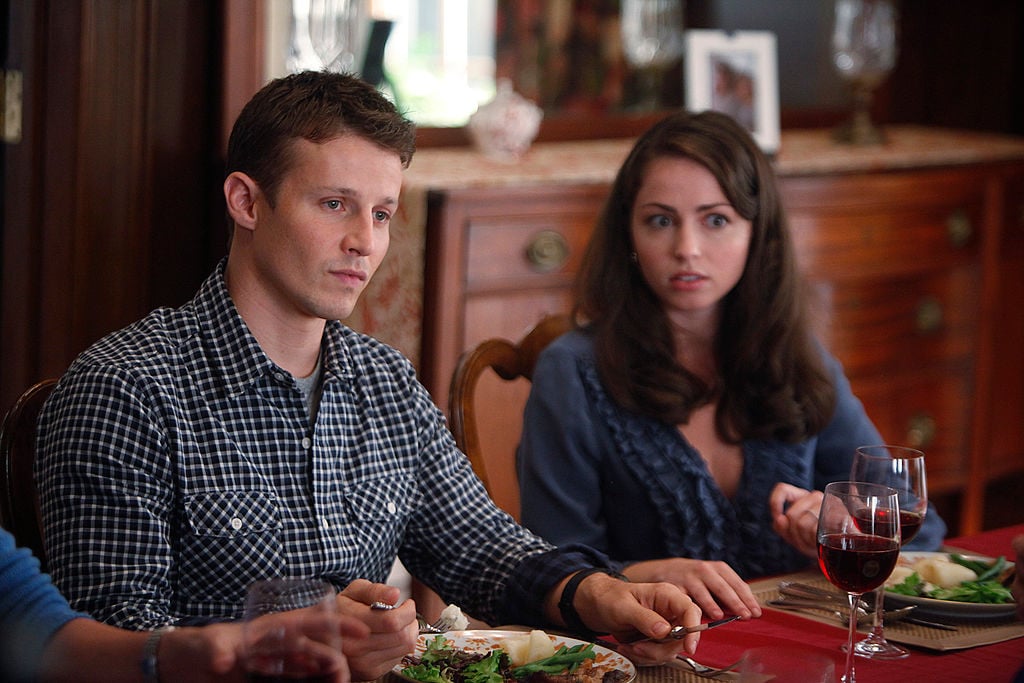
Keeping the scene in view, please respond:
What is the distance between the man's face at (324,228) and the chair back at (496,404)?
0.39 m

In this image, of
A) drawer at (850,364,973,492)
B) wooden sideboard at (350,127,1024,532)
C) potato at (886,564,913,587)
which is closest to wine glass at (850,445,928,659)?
potato at (886,564,913,587)

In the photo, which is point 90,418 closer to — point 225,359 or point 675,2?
point 225,359

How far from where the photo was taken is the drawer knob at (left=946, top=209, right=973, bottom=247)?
366cm

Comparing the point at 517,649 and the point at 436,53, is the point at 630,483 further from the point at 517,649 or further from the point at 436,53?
the point at 436,53

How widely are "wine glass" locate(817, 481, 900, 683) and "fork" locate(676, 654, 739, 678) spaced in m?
0.11

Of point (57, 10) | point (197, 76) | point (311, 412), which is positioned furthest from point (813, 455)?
point (57, 10)

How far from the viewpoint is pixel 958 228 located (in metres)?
3.67

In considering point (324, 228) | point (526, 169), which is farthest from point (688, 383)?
point (526, 169)

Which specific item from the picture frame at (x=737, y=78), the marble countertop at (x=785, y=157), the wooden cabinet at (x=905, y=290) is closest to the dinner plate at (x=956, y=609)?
the marble countertop at (x=785, y=157)

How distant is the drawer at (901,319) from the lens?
3523 mm

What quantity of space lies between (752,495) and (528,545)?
0.48 metres

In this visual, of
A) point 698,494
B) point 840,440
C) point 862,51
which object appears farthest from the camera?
point 862,51

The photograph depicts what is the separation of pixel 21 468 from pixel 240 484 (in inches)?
10.0

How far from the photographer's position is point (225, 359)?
4.93 ft
